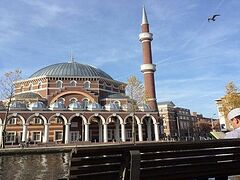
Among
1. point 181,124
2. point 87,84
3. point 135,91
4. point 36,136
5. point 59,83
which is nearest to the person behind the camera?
point 135,91

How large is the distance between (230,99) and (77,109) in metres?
26.7

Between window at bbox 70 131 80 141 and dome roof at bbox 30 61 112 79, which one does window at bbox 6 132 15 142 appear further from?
dome roof at bbox 30 61 112 79

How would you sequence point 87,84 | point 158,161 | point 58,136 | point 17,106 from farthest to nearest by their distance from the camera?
1. point 87,84
2. point 58,136
3. point 17,106
4. point 158,161

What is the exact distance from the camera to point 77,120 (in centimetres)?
5450

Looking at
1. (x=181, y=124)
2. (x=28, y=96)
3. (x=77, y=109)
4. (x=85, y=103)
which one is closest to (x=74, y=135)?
(x=85, y=103)

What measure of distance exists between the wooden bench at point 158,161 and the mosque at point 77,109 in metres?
42.8

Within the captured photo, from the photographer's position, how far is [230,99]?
3922cm

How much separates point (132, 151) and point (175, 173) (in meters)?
1.04

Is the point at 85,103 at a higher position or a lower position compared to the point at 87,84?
lower

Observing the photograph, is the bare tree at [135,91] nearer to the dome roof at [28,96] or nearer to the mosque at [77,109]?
the mosque at [77,109]

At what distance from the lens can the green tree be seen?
38.7m

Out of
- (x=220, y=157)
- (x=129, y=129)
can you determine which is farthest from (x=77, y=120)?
(x=220, y=157)

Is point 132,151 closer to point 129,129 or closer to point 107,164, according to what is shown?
point 107,164

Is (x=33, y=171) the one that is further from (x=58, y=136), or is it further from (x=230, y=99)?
(x=58, y=136)
